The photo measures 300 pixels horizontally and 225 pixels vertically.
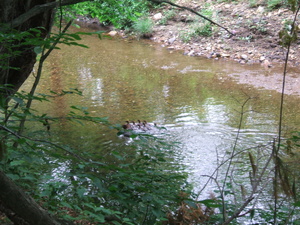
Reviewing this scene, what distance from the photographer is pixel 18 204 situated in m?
1.55

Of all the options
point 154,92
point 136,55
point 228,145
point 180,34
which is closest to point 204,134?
point 228,145

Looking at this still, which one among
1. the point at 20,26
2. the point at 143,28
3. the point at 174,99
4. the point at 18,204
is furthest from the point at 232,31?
the point at 18,204

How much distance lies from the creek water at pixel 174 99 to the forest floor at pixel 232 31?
753mm

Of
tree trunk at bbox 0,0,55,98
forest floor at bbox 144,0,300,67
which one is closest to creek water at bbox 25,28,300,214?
forest floor at bbox 144,0,300,67

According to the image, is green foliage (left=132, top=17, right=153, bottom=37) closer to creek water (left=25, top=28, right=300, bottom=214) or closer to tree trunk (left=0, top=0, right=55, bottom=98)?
creek water (left=25, top=28, right=300, bottom=214)

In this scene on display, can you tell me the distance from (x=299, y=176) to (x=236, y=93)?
371 centimetres

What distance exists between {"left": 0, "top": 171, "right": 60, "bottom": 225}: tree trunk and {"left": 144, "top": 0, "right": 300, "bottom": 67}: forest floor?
9033 millimetres

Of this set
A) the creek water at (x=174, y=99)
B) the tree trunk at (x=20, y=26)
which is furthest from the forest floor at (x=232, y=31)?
the tree trunk at (x=20, y=26)

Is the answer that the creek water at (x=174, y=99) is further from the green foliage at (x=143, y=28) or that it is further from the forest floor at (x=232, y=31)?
the green foliage at (x=143, y=28)

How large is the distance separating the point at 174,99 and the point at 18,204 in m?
5.97

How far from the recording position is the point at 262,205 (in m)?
3.61

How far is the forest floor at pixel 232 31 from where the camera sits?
10.8 m

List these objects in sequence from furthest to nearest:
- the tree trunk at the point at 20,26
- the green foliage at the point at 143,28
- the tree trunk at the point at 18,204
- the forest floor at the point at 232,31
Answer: the green foliage at the point at 143,28 < the forest floor at the point at 232,31 < the tree trunk at the point at 20,26 < the tree trunk at the point at 18,204

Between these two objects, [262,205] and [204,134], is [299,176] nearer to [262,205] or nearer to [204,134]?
[262,205]
